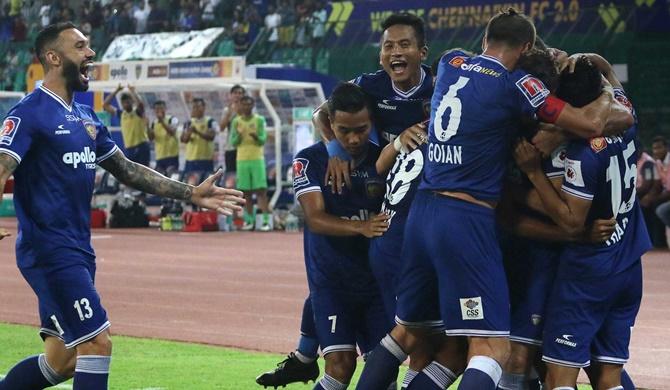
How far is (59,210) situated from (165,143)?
18493 millimetres

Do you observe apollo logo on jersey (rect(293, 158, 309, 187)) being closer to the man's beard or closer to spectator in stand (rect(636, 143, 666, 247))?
the man's beard

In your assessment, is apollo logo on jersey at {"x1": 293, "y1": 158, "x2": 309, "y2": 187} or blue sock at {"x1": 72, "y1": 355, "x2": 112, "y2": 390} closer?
blue sock at {"x1": 72, "y1": 355, "x2": 112, "y2": 390}

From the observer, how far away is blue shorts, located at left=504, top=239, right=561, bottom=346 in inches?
285

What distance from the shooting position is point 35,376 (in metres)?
7.54

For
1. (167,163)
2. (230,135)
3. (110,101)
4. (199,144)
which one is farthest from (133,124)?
(230,135)

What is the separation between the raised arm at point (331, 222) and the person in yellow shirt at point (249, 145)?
49.6 feet

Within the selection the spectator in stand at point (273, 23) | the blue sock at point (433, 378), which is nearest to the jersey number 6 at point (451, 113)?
the blue sock at point (433, 378)

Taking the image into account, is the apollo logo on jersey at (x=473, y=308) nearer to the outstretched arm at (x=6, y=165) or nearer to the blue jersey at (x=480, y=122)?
the blue jersey at (x=480, y=122)

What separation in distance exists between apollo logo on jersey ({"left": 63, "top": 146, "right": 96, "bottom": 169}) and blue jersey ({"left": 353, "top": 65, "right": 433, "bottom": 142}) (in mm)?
1599

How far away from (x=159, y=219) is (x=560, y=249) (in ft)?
63.1

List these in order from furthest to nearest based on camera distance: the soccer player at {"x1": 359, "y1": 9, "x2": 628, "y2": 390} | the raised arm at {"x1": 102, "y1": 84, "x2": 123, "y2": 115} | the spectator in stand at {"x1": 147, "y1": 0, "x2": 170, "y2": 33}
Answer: the spectator in stand at {"x1": 147, "y1": 0, "x2": 170, "y2": 33} < the raised arm at {"x1": 102, "y1": 84, "x2": 123, "y2": 115} < the soccer player at {"x1": 359, "y1": 9, "x2": 628, "y2": 390}

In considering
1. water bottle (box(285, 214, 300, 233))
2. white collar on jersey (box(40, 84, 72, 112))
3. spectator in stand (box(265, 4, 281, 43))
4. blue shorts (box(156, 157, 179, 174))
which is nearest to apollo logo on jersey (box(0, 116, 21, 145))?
white collar on jersey (box(40, 84, 72, 112))

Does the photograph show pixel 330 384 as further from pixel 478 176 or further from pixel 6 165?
pixel 6 165

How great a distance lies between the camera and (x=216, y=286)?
16312 mm
